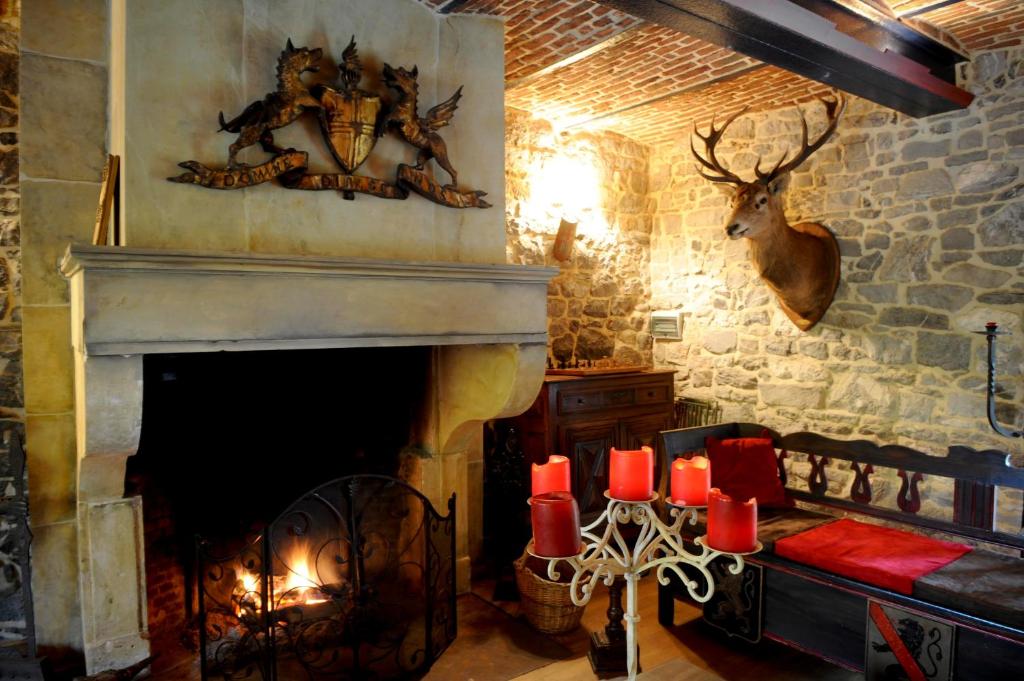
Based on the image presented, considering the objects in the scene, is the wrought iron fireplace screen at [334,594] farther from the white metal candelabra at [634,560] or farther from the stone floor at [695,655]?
the white metal candelabra at [634,560]

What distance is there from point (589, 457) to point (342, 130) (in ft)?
7.42

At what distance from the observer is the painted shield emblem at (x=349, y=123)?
2598 millimetres

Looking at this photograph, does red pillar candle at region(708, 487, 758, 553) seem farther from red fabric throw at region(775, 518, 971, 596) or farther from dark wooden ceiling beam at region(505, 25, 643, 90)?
dark wooden ceiling beam at region(505, 25, 643, 90)

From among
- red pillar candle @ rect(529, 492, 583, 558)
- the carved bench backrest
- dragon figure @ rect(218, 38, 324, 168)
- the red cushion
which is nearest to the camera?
red pillar candle @ rect(529, 492, 583, 558)

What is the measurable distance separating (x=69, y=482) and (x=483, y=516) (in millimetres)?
2078

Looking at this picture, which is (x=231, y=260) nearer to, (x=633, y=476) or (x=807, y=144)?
(x=633, y=476)

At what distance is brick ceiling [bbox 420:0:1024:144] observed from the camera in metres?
3.02

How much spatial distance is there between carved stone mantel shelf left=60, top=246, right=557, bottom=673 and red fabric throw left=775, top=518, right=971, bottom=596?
133 centimetres

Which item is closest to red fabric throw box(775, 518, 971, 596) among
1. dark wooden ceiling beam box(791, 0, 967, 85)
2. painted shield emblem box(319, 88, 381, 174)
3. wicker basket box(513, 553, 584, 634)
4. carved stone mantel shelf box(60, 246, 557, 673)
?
wicker basket box(513, 553, 584, 634)

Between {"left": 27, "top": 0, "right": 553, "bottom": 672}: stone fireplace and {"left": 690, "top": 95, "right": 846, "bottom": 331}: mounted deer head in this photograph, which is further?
{"left": 690, "top": 95, "right": 846, "bottom": 331}: mounted deer head

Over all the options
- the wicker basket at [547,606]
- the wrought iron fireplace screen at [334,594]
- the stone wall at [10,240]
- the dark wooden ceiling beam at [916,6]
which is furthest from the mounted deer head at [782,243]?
the stone wall at [10,240]

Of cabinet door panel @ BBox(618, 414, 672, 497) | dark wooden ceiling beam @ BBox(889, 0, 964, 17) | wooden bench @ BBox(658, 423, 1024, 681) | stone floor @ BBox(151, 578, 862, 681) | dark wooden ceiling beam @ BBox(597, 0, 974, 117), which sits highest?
dark wooden ceiling beam @ BBox(889, 0, 964, 17)

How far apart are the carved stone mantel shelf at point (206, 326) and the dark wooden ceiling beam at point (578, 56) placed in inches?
46.1

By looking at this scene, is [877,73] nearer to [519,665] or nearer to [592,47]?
[592,47]
